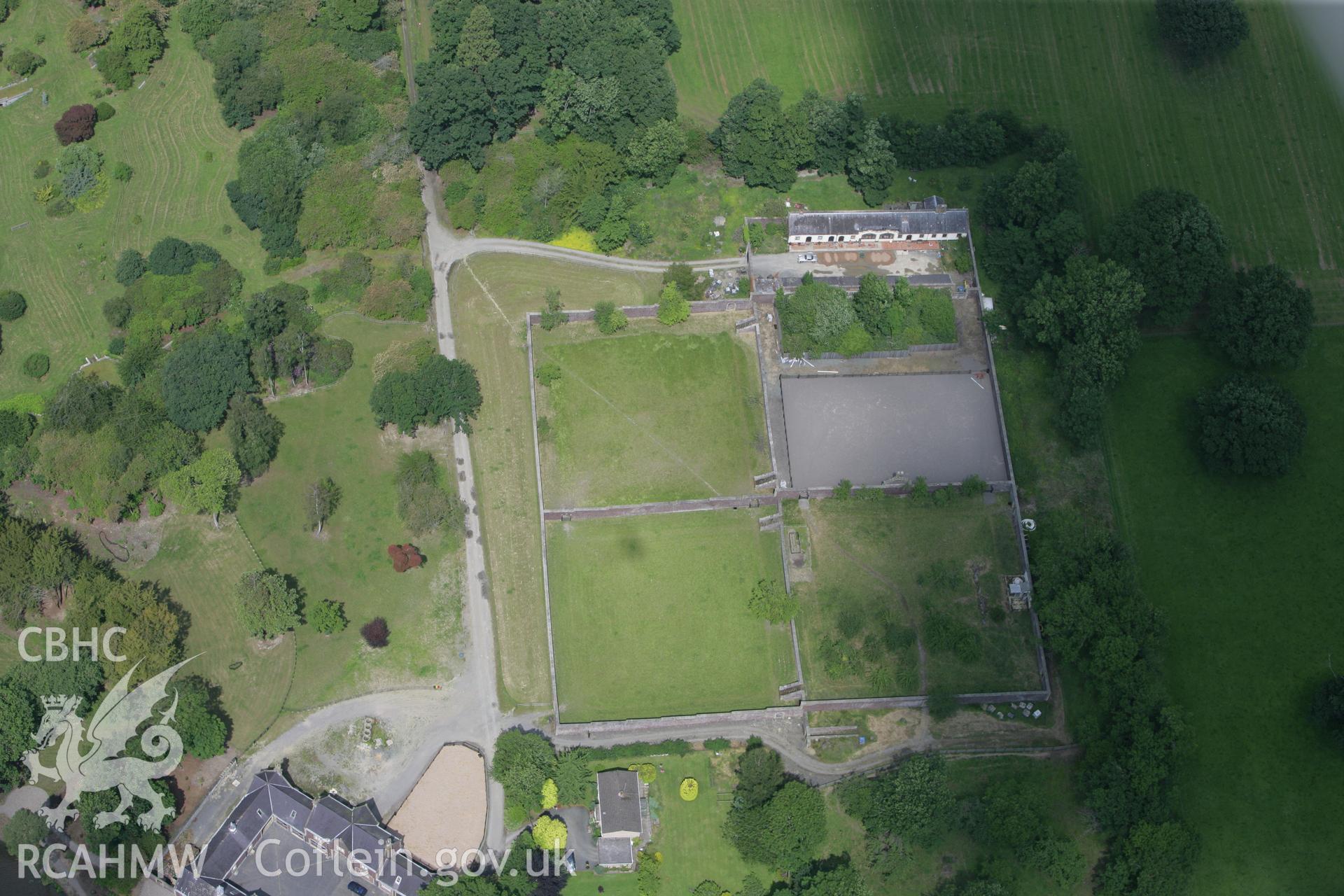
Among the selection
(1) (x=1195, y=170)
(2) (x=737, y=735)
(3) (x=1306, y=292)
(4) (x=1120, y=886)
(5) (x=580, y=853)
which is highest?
(1) (x=1195, y=170)

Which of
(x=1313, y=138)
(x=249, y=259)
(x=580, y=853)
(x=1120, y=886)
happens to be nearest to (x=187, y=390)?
(x=249, y=259)

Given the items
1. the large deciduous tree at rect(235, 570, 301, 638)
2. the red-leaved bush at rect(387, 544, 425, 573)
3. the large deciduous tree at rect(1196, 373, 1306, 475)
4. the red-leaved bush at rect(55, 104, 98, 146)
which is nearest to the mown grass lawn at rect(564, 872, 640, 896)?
the red-leaved bush at rect(387, 544, 425, 573)

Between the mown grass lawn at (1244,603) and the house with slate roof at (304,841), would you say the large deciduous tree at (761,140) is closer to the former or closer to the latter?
the mown grass lawn at (1244,603)

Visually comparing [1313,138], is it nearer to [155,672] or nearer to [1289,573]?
[1289,573]

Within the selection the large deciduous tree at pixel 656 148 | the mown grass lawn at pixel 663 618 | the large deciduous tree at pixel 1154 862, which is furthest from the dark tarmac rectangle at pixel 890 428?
the large deciduous tree at pixel 1154 862

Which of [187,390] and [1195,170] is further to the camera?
[1195,170]

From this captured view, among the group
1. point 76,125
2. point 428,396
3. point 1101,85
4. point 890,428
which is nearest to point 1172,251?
point 1101,85
